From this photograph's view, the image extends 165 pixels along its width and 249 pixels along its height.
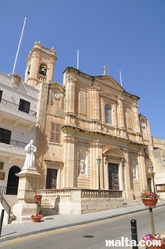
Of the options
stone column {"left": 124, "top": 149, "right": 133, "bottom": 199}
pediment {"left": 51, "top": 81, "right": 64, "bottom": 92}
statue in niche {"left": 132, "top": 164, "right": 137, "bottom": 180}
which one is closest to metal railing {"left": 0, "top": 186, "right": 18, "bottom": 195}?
pediment {"left": 51, "top": 81, "right": 64, "bottom": 92}

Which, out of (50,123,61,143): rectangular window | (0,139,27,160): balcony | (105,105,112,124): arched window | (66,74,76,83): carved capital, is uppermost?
(66,74,76,83): carved capital

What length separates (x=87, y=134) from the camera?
22.2 meters

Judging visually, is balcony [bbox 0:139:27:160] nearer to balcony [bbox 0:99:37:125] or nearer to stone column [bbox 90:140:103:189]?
balcony [bbox 0:99:37:125]

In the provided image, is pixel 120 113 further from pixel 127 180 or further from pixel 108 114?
pixel 127 180

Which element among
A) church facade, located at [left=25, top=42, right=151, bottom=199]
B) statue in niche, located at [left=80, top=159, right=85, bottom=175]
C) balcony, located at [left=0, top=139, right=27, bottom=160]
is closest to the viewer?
balcony, located at [left=0, top=139, right=27, bottom=160]

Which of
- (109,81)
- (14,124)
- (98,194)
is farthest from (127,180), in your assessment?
(14,124)

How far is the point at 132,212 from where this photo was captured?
13.2 metres

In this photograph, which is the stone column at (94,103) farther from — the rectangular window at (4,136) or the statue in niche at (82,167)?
the rectangular window at (4,136)

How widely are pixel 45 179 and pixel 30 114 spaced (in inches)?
263

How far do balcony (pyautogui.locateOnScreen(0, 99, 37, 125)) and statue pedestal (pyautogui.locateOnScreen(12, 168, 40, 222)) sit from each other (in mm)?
7011

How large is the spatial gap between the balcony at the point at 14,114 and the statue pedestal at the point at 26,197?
7011mm

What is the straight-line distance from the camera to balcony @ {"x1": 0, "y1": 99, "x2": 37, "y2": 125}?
17.0m

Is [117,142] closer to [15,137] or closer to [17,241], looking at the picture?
[15,137]

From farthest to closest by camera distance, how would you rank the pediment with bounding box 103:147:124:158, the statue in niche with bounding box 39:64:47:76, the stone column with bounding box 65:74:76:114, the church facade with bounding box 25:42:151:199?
the statue in niche with bounding box 39:64:47:76 < the pediment with bounding box 103:147:124:158 < the stone column with bounding box 65:74:76:114 < the church facade with bounding box 25:42:151:199
